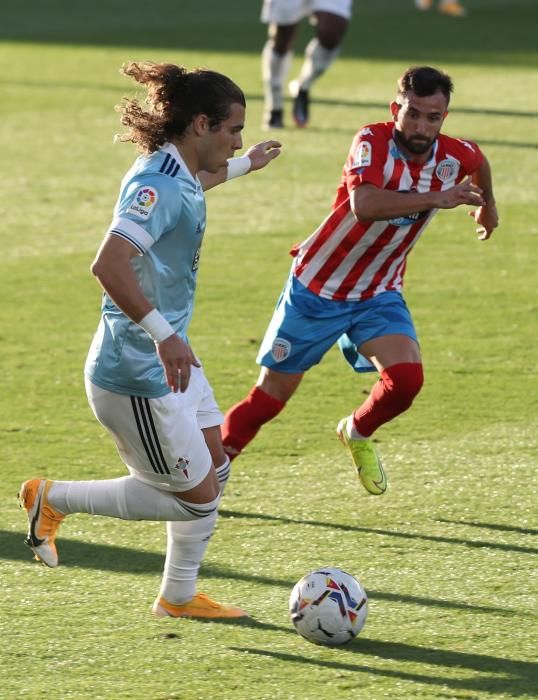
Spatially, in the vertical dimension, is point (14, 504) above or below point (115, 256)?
below

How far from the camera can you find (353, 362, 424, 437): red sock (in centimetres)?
596

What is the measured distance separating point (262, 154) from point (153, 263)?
1.28 meters

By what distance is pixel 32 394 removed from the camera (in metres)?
7.69

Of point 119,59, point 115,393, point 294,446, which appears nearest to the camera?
point 115,393

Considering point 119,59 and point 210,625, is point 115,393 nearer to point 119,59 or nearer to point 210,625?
point 210,625

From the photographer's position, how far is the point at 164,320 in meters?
4.34

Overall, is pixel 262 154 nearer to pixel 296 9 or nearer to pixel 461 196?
pixel 461 196

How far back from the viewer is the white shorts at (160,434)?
4672mm

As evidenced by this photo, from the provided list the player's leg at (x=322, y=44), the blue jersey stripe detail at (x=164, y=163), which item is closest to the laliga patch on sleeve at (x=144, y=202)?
the blue jersey stripe detail at (x=164, y=163)

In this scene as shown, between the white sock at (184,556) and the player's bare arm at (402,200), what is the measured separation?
4.97 feet

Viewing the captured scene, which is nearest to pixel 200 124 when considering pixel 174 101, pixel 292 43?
pixel 174 101

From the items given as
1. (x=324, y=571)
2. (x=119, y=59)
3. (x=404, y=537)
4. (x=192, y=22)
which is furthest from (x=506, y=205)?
(x=192, y=22)

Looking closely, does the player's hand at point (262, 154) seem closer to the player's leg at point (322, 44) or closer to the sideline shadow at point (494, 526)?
the sideline shadow at point (494, 526)

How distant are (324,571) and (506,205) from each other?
25.0ft
